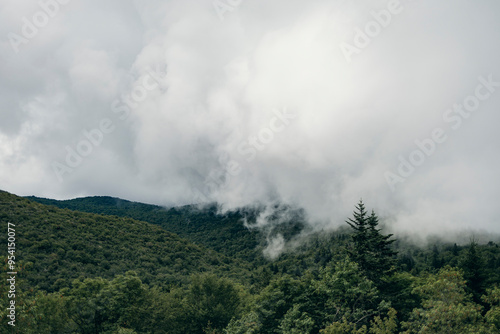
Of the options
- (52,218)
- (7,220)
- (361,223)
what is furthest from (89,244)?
(361,223)

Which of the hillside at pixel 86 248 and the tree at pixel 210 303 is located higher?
the hillside at pixel 86 248

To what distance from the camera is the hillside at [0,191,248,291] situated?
213 ft

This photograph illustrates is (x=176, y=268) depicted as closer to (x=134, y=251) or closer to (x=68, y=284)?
(x=134, y=251)

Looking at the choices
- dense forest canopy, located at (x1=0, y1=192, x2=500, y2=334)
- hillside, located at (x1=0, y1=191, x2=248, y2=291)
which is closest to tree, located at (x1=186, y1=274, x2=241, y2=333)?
dense forest canopy, located at (x1=0, y1=192, x2=500, y2=334)

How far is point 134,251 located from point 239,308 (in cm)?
5711

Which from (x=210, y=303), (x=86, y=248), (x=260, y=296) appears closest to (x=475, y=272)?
(x=260, y=296)

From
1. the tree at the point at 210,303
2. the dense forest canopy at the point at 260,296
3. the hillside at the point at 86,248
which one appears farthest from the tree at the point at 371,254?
the hillside at the point at 86,248

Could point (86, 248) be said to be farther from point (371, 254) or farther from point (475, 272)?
point (475, 272)

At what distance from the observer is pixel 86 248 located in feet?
261

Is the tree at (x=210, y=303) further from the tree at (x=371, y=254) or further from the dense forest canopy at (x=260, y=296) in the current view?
the tree at (x=371, y=254)

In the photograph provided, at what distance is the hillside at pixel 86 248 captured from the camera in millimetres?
64875

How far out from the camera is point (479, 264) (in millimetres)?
48750

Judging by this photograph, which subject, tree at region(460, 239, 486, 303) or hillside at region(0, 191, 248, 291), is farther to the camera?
hillside at region(0, 191, 248, 291)

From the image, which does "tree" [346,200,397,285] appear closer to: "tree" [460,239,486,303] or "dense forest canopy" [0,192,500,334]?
"dense forest canopy" [0,192,500,334]
